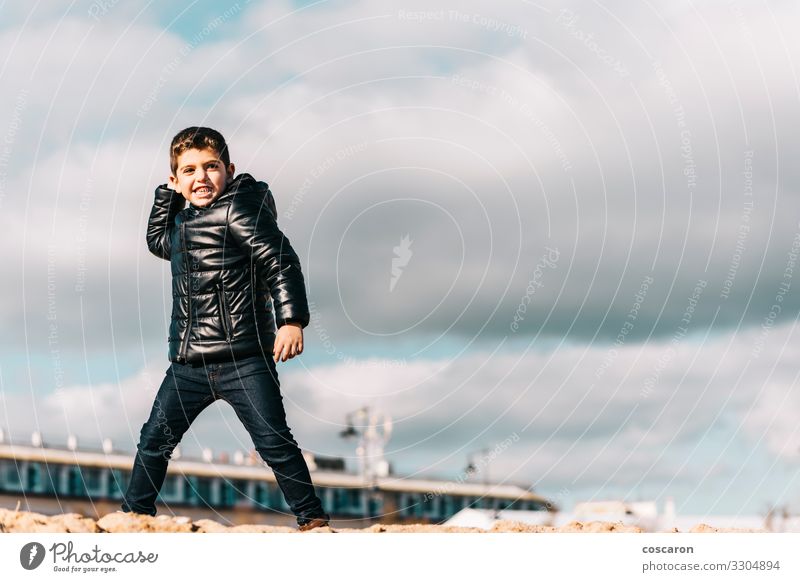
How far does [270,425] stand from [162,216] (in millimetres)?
2727

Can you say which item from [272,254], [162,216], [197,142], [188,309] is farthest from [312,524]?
[197,142]

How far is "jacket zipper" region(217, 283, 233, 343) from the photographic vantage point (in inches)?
484

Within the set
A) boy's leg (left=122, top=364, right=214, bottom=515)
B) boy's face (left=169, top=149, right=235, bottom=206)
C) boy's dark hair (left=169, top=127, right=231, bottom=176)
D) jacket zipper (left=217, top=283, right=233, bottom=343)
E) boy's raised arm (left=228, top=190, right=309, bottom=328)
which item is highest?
boy's dark hair (left=169, top=127, right=231, bottom=176)

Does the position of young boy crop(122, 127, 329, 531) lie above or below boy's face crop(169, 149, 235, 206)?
below

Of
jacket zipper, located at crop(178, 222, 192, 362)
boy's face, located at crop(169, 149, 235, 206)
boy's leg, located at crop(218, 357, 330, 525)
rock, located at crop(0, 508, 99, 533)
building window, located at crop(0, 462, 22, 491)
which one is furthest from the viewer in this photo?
building window, located at crop(0, 462, 22, 491)

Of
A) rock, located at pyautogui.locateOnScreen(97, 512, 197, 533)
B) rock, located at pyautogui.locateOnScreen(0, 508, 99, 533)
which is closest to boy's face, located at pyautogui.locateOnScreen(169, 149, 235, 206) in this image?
rock, located at pyautogui.locateOnScreen(97, 512, 197, 533)

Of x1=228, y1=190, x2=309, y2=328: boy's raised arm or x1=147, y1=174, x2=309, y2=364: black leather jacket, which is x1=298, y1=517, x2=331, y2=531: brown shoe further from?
x1=228, y1=190, x2=309, y2=328: boy's raised arm

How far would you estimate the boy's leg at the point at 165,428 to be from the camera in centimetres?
1243

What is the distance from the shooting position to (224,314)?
40.4 feet

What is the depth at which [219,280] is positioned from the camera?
12336mm
